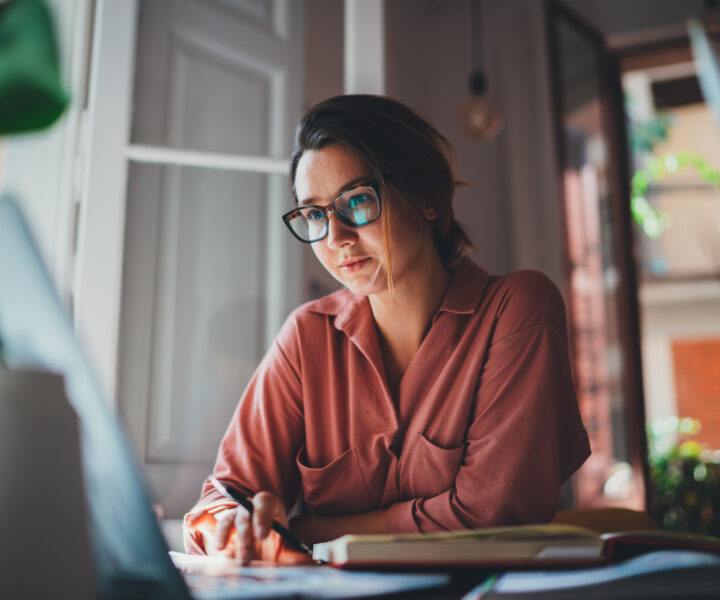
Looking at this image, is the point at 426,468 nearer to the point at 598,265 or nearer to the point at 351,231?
the point at 351,231

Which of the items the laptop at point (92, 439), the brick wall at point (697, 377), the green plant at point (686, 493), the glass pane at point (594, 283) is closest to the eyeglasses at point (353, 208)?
the laptop at point (92, 439)

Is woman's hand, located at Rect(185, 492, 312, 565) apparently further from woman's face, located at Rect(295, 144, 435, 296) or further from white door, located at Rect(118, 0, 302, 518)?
white door, located at Rect(118, 0, 302, 518)

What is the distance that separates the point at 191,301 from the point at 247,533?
89cm

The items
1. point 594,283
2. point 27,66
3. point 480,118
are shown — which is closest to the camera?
point 27,66

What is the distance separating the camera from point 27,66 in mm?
307

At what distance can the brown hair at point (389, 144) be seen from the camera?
3.47 ft

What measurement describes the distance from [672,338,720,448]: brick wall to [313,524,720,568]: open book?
902 cm

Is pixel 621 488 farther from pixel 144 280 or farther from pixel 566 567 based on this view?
pixel 566 567

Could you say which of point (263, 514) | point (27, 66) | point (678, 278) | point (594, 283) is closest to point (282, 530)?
point (263, 514)

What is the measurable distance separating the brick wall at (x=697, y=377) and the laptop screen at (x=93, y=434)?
9315 mm

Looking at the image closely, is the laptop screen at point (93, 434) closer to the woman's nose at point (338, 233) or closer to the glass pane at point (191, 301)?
the woman's nose at point (338, 233)

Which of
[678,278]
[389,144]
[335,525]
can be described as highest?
[678,278]

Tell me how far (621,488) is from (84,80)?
109 inches

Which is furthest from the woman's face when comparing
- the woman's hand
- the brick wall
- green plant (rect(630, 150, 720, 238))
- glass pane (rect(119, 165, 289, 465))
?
the brick wall
